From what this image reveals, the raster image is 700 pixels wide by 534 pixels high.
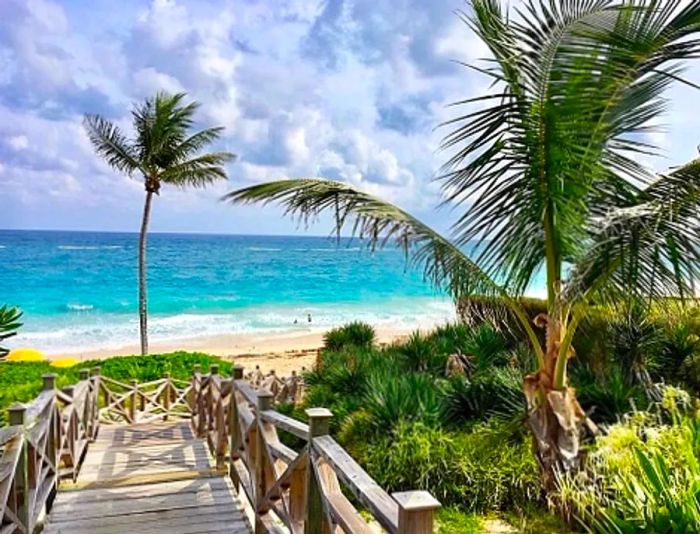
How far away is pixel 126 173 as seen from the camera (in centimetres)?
1573

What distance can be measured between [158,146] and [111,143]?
4.14ft

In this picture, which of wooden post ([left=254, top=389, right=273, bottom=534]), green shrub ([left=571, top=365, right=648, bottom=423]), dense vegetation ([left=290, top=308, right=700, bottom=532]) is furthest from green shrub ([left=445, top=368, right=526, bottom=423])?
wooden post ([left=254, top=389, right=273, bottom=534])

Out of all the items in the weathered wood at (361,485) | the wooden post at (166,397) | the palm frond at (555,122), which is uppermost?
the palm frond at (555,122)

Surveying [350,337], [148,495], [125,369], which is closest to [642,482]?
[148,495]

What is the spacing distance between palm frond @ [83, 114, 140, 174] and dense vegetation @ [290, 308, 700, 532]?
30.5ft

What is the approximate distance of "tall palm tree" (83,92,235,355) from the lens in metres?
15.1

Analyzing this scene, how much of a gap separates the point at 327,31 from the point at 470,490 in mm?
6370

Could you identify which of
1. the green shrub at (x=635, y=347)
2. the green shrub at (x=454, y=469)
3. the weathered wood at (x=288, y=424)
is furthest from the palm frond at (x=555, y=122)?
the green shrub at (x=635, y=347)

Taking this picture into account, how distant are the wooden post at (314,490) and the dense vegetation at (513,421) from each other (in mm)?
1587

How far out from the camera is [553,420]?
4.59m

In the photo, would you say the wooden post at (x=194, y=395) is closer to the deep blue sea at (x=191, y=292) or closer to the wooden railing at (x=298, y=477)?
the wooden railing at (x=298, y=477)

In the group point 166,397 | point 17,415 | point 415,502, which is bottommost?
point 166,397

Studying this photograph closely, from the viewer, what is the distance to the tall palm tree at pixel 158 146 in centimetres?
1514

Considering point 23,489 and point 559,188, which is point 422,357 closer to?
point 559,188
